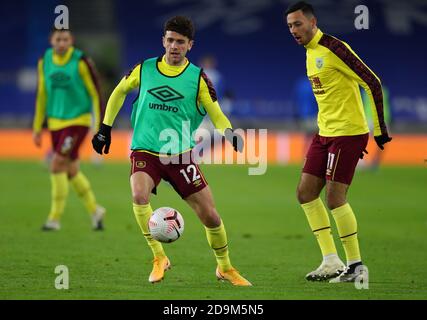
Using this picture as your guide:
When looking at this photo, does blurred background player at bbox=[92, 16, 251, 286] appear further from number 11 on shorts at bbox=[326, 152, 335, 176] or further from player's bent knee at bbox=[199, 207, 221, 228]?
number 11 on shorts at bbox=[326, 152, 335, 176]

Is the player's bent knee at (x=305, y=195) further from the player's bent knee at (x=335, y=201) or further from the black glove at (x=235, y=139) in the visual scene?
the black glove at (x=235, y=139)

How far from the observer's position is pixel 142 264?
34.1ft

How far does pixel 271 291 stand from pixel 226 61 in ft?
89.7

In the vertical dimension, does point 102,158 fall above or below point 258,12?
below

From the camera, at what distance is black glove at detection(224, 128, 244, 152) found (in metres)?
8.83

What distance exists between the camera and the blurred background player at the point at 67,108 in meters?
13.3

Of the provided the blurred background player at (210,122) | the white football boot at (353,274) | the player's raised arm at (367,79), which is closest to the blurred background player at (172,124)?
the white football boot at (353,274)

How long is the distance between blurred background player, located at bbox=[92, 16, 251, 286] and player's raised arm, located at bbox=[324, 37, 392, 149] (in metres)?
1.26

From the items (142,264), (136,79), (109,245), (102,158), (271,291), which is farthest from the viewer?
(102,158)

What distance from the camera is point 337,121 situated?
940 centimetres

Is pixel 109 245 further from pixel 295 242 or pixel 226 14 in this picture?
pixel 226 14

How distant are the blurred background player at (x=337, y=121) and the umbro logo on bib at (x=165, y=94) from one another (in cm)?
130

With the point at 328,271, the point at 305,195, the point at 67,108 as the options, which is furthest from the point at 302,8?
the point at 67,108
